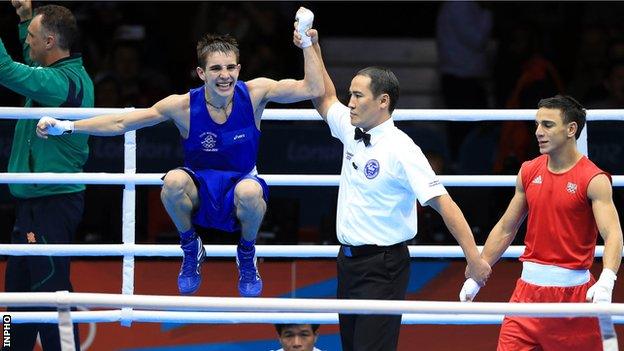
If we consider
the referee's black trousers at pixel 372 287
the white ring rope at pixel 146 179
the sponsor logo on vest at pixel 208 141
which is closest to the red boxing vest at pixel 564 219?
the referee's black trousers at pixel 372 287

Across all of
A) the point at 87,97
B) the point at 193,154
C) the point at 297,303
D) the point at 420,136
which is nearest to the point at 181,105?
the point at 193,154

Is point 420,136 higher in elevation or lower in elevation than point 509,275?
higher

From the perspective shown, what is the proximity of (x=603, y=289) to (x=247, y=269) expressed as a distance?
5.55 ft

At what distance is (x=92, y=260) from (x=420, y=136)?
274 centimetres

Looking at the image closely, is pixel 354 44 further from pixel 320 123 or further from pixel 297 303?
pixel 297 303

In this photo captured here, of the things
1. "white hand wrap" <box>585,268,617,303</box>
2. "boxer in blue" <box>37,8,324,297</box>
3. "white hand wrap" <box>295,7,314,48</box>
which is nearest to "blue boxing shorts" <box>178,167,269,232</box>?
"boxer in blue" <box>37,8,324,297</box>

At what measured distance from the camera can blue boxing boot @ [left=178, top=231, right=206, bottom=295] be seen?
617cm

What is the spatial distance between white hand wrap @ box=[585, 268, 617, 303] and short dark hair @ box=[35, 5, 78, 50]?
10.1 feet

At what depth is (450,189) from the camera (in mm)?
8711

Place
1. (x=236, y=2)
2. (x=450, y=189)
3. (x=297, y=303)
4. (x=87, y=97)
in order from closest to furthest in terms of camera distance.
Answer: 1. (x=297, y=303)
2. (x=87, y=97)
3. (x=450, y=189)
4. (x=236, y=2)

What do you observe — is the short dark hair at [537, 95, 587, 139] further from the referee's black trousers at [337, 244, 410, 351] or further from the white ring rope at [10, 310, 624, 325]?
the white ring rope at [10, 310, 624, 325]

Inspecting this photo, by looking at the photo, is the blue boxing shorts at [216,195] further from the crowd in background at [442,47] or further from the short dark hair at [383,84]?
the crowd in background at [442,47]

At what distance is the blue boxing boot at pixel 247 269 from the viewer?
6172 millimetres

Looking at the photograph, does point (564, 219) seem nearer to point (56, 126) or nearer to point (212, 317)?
point (212, 317)
